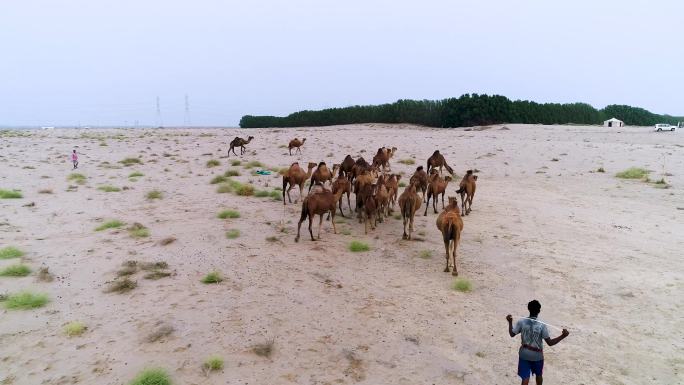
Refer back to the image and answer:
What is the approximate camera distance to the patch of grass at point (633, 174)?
20098 millimetres

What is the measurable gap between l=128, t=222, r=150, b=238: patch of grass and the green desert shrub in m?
6.54

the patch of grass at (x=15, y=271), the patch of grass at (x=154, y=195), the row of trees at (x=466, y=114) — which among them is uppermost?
the row of trees at (x=466, y=114)

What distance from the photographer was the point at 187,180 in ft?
68.1

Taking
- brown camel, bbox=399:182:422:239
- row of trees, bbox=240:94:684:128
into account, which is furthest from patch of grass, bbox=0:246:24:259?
row of trees, bbox=240:94:684:128

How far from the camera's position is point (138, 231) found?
39.3 ft

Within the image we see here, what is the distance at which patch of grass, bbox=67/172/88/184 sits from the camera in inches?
799

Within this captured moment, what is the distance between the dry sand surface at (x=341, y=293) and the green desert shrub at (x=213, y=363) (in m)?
0.09

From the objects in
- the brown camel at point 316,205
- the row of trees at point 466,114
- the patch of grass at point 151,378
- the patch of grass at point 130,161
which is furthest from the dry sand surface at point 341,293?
the row of trees at point 466,114

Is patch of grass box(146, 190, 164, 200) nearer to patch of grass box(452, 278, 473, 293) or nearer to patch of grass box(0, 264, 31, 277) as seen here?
patch of grass box(0, 264, 31, 277)

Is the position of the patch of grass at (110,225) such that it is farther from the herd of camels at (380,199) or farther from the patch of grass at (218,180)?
the patch of grass at (218,180)

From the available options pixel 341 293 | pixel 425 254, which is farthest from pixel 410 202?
pixel 341 293

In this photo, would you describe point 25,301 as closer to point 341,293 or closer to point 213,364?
point 213,364

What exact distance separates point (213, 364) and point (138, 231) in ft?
23.0

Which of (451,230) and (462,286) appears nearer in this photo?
(462,286)
